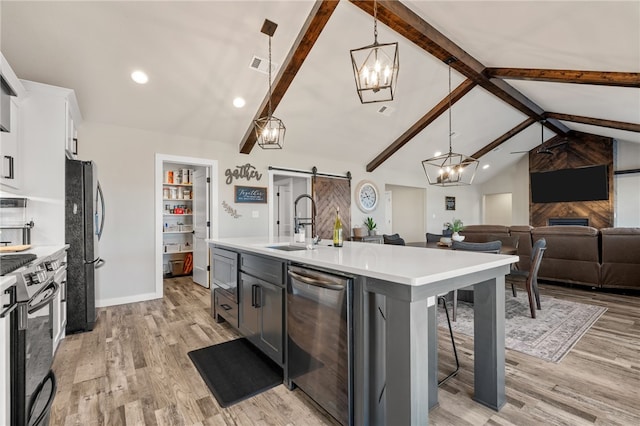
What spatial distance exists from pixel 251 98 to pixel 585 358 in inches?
176

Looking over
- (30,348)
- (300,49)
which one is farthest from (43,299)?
(300,49)

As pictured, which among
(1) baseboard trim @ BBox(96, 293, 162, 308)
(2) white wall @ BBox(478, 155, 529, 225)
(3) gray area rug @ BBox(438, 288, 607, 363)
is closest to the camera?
(3) gray area rug @ BBox(438, 288, 607, 363)

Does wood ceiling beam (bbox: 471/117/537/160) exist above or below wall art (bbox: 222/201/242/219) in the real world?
above

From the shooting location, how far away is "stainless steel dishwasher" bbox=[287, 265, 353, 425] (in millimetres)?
1522

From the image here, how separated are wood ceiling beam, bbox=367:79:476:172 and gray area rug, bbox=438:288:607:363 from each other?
3.38 m

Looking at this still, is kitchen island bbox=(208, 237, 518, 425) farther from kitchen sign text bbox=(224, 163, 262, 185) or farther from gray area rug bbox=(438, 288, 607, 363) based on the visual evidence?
kitchen sign text bbox=(224, 163, 262, 185)

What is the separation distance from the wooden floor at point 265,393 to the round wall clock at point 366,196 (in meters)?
4.22

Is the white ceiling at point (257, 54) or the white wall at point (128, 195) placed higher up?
the white ceiling at point (257, 54)

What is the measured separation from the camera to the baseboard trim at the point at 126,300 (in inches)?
152

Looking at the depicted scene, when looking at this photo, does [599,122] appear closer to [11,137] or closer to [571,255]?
[571,255]

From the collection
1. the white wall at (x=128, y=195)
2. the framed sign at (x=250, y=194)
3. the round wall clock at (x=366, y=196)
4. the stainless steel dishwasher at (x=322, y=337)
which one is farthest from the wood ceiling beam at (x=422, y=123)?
the stainless steel dishwasher at (x=322, y=337)

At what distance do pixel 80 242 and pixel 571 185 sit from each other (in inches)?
429

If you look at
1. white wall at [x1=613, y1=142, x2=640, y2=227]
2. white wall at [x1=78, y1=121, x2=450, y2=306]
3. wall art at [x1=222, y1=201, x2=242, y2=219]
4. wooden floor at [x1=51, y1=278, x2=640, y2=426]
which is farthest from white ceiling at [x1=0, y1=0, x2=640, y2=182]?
white wall at [x1=613, y1=142, x2=640, y2=227]

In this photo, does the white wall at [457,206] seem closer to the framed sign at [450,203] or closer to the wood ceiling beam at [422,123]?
the framed sign at [450,203]
